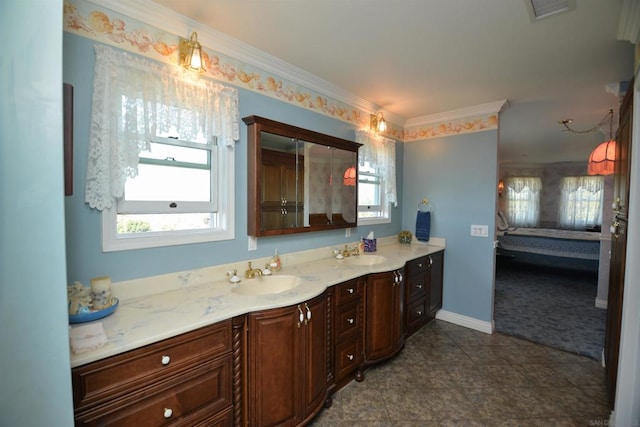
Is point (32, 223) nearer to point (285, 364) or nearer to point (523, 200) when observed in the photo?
point (285, 364)

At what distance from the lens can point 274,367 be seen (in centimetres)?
152

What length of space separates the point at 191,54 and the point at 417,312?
296 centimetres

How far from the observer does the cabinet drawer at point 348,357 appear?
2.05 m

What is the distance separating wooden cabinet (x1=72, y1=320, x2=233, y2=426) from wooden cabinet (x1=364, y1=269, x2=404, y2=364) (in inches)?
48.5

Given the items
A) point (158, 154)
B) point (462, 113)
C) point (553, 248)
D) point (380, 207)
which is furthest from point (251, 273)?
point (553, 248)

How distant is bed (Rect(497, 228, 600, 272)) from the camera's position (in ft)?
17.9

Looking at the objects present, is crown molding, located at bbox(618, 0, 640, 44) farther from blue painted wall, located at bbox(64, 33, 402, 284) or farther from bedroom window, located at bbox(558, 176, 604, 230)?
bedroom window, located at bbox(558, 176, 604, 230)

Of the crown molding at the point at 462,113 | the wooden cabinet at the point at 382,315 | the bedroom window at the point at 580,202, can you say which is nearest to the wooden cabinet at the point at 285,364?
the wooden cabinet at the point at 382,315

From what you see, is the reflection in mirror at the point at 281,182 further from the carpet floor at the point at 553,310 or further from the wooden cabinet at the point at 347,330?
the carpet floor at the point at 553,310

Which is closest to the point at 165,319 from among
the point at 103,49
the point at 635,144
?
the point at 103,49

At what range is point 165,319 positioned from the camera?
1.26 m

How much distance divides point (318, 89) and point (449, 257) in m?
2.44

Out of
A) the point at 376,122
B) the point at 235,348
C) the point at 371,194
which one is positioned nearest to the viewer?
the point at 235,348

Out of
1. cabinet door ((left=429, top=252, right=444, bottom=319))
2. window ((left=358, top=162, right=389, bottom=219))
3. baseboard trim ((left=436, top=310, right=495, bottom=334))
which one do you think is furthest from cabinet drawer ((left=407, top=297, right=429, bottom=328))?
window ((left=358, top=162, right=389, bottom=219))
